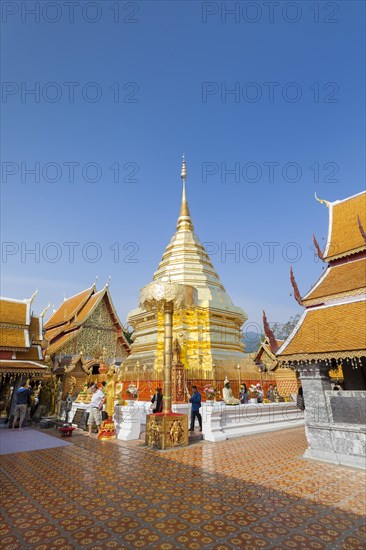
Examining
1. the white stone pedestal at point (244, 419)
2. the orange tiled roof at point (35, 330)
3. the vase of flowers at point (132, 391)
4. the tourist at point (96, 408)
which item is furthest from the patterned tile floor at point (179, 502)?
the orange tiled roof at point (35, 330)

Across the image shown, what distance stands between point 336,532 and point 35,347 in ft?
43.3

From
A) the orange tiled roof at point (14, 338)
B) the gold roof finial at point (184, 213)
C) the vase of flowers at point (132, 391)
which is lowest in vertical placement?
the vase of flowers at point (132, 391)

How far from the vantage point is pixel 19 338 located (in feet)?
43.6

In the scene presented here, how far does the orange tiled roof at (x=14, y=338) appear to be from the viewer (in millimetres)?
12686

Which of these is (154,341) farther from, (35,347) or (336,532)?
(336,532)

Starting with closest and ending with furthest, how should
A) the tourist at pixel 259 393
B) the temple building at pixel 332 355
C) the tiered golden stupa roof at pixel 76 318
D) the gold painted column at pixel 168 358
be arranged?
the temple building at pixel 332 355 → the gold painted column at pixel 168 358 → the tourist at pixel 259 393 → the tiered golden stupa roof at pixel 76 318

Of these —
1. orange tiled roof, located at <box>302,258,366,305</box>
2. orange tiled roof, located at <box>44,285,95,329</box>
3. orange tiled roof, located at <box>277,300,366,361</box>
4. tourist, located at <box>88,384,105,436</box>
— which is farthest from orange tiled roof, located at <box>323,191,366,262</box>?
orange tiled roof, located at <box>44,285,95,329</box>

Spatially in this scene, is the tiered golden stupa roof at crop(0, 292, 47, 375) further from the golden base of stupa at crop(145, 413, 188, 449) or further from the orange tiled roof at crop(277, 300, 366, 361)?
the orange tiled roof at crop(277, 300, 366, 361)

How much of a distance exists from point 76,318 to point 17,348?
11379mm

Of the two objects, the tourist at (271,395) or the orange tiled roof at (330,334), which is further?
the tourist at (271,395)

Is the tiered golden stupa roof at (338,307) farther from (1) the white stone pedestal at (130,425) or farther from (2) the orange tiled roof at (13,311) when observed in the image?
(2) the orange tiled roof at (13,311)

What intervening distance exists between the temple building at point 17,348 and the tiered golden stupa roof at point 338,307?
395 inches

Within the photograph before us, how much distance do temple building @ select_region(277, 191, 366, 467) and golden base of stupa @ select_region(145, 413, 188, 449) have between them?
2.82m

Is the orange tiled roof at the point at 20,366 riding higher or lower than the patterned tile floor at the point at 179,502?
higher
